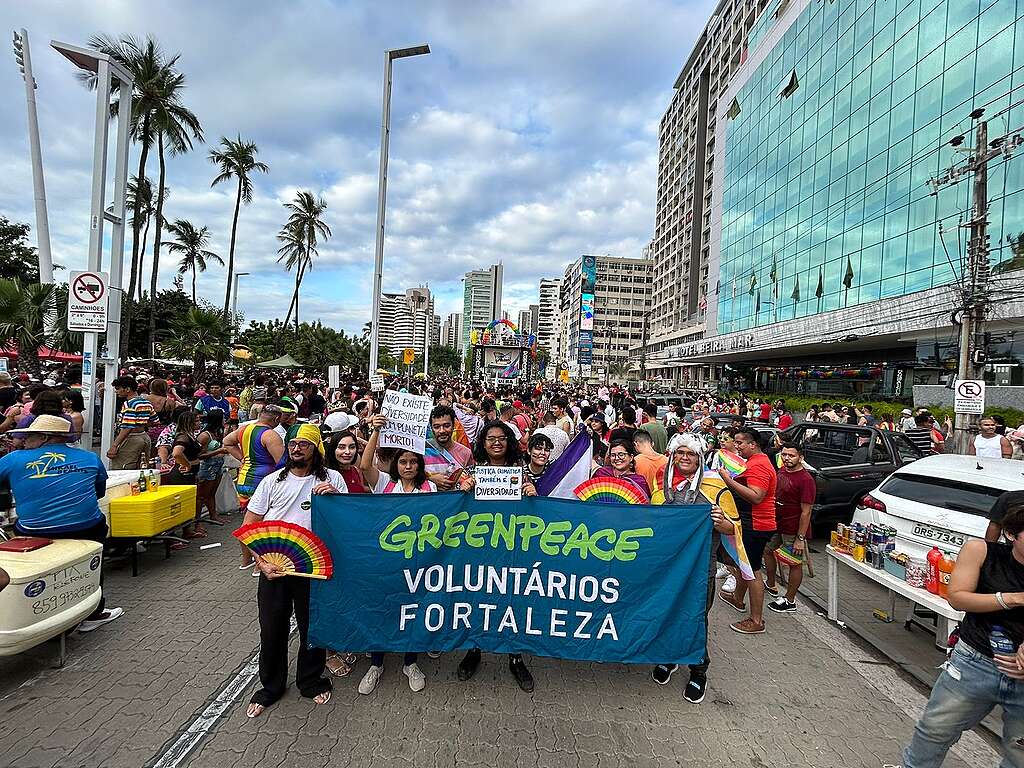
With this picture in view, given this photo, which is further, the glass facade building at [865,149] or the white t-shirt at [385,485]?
the glass facade building at [865,149]

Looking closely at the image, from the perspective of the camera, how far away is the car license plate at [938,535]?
4.38 m

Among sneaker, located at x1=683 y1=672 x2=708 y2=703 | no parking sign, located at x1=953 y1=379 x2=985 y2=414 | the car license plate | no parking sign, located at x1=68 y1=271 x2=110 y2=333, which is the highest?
no parking sign, located at x1=68 y1=271 x2=110 y2=333

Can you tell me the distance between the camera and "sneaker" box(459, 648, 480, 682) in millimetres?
3959

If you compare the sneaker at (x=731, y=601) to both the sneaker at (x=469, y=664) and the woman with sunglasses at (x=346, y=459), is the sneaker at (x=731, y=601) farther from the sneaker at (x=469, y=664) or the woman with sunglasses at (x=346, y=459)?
the woman with sunglasses at (x=346, y=459)

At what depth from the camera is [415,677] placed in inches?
151

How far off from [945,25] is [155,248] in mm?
43072

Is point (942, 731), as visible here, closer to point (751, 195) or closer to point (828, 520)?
point (828, 520)

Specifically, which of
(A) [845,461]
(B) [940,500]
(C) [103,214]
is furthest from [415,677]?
(C) [103,214]

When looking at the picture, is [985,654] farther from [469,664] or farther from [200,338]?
[200,338]

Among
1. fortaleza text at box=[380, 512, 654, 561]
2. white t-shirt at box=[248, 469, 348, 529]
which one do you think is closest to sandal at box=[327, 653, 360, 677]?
fortaleza text at box=[380, 512, 654, 561]

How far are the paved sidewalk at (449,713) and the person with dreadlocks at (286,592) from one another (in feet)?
0.44

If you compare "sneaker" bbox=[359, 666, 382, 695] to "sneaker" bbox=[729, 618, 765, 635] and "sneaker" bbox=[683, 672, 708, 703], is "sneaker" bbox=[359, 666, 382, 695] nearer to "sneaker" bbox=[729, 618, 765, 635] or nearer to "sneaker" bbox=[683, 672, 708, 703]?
"sneaker" bbox=[683, 672, 708, 703]

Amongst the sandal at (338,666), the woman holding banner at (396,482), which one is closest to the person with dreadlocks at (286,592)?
the sandal at (338,666)

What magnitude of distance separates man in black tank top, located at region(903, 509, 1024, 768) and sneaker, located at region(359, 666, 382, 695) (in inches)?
Answer: 124
